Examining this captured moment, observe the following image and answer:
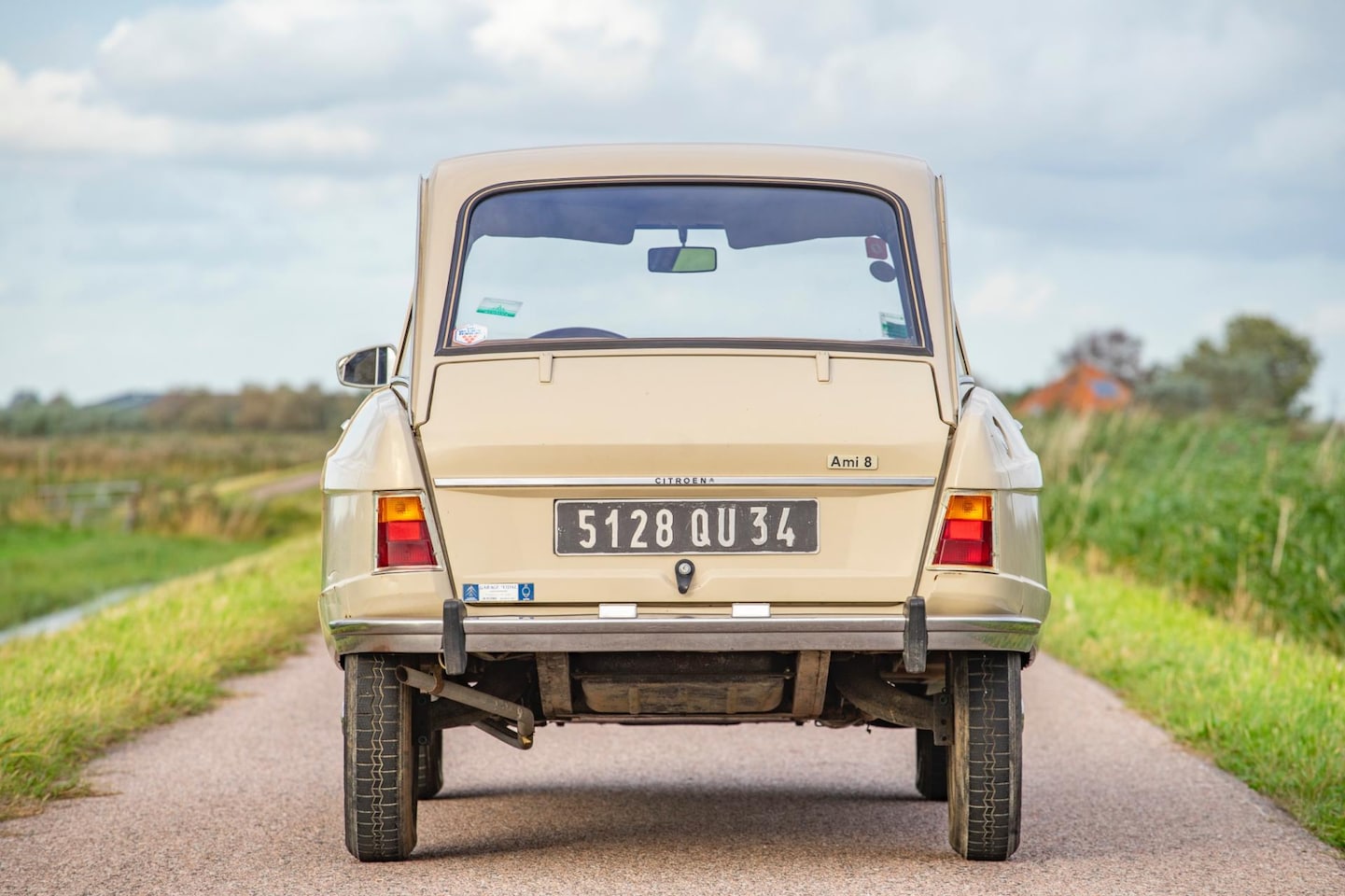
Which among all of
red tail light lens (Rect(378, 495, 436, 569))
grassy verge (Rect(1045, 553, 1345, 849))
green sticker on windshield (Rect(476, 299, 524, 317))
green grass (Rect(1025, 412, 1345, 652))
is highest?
green sticker on windshield (Rect(476, 299, 524, 317))

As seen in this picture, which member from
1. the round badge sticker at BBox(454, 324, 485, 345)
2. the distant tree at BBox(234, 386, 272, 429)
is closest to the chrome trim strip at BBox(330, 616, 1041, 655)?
the round badge sticker at BBox(454, 324, 485, 345)

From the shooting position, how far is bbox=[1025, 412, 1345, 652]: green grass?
41.0ft

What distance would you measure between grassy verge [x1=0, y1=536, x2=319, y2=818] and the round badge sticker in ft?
8.04

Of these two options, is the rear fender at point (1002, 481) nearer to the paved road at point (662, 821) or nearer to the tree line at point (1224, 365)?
the paved road at point (662, 821)

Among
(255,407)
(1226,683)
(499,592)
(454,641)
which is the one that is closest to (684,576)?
(499,592)

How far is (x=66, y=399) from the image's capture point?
73750 mm

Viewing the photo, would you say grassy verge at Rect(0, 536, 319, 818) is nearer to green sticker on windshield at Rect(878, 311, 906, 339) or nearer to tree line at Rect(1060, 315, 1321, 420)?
green sticker on windshield at Rect(878, 311, 906, 339)

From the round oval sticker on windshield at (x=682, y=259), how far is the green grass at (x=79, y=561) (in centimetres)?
1664

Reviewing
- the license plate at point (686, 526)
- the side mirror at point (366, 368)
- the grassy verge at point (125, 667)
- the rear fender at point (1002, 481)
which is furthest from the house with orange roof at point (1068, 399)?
the license plate at point (686, 526)

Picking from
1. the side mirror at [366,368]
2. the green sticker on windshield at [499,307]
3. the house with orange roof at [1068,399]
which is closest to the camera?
the green sticker on windshield at [499,307]

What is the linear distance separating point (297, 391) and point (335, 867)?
86.0m

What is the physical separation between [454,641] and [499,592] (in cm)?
20

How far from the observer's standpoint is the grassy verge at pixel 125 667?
22.4ft

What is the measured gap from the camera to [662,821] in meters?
6.09
